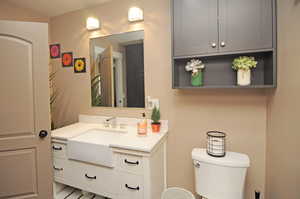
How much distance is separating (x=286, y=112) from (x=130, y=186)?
1.28 meters

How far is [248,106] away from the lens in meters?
1.42

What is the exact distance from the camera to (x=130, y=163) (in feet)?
4.16

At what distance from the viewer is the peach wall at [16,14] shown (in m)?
1.89

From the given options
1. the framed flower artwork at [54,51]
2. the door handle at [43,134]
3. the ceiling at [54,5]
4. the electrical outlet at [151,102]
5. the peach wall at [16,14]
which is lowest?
the door handle at [43,134]

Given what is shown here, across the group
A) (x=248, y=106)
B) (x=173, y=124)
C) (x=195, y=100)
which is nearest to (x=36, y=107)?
(x=173, y=124)

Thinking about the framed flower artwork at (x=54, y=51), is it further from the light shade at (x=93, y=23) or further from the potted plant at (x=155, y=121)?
the potted plant at (x=155, y=121)

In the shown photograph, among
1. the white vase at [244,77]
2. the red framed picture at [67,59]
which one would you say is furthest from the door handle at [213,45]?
the red framed picture at [67,59]

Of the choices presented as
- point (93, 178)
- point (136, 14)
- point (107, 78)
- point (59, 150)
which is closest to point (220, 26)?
point (136, 14)

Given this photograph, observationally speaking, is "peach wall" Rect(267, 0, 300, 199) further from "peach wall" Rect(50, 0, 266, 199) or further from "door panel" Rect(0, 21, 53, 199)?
"door panel" Rect(0, 21, 53, 199)

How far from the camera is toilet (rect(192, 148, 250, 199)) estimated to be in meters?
1.19

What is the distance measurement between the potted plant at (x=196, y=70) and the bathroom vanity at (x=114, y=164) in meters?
0.56

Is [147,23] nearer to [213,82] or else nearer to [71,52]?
[213,82]

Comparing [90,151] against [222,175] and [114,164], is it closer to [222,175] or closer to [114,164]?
[114,164]

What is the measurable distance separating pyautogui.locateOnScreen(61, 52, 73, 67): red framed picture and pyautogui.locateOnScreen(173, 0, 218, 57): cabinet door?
1.55 meters
